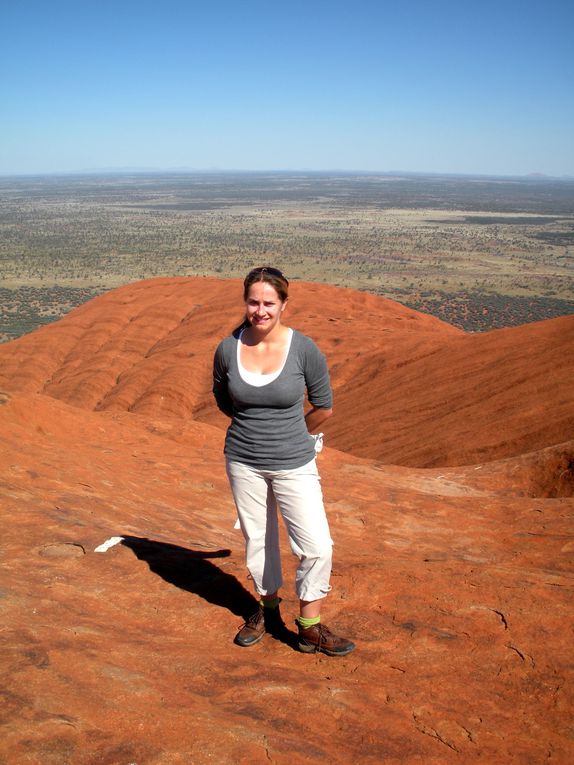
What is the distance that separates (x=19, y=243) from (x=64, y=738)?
90.6 m

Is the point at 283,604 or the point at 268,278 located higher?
the point at 268,278

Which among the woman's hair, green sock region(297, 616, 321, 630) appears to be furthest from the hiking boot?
the woman's hair

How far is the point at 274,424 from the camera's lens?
3287mm

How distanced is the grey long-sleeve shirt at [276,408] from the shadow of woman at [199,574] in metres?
1.30

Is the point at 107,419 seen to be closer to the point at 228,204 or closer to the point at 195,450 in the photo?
the point at 195,450

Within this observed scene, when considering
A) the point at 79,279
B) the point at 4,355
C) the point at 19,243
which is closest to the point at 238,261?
the point at 79,279

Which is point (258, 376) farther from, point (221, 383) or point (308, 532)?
point (308, 532)

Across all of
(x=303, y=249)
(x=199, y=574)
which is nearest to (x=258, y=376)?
(x=199, y=574)

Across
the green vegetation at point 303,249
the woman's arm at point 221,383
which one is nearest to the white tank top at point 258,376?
the woman's arm at point 221,383

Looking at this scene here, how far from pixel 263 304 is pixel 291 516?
120 centimetres

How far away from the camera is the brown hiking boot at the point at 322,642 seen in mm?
3586

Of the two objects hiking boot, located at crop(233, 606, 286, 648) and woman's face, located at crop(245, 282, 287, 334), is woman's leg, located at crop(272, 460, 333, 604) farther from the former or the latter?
woman's face, located at crop(245, 282, 287, 334)

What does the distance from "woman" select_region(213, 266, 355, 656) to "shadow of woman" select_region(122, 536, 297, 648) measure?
0.78 metres

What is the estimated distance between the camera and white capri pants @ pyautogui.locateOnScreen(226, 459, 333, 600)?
10.9 feet
